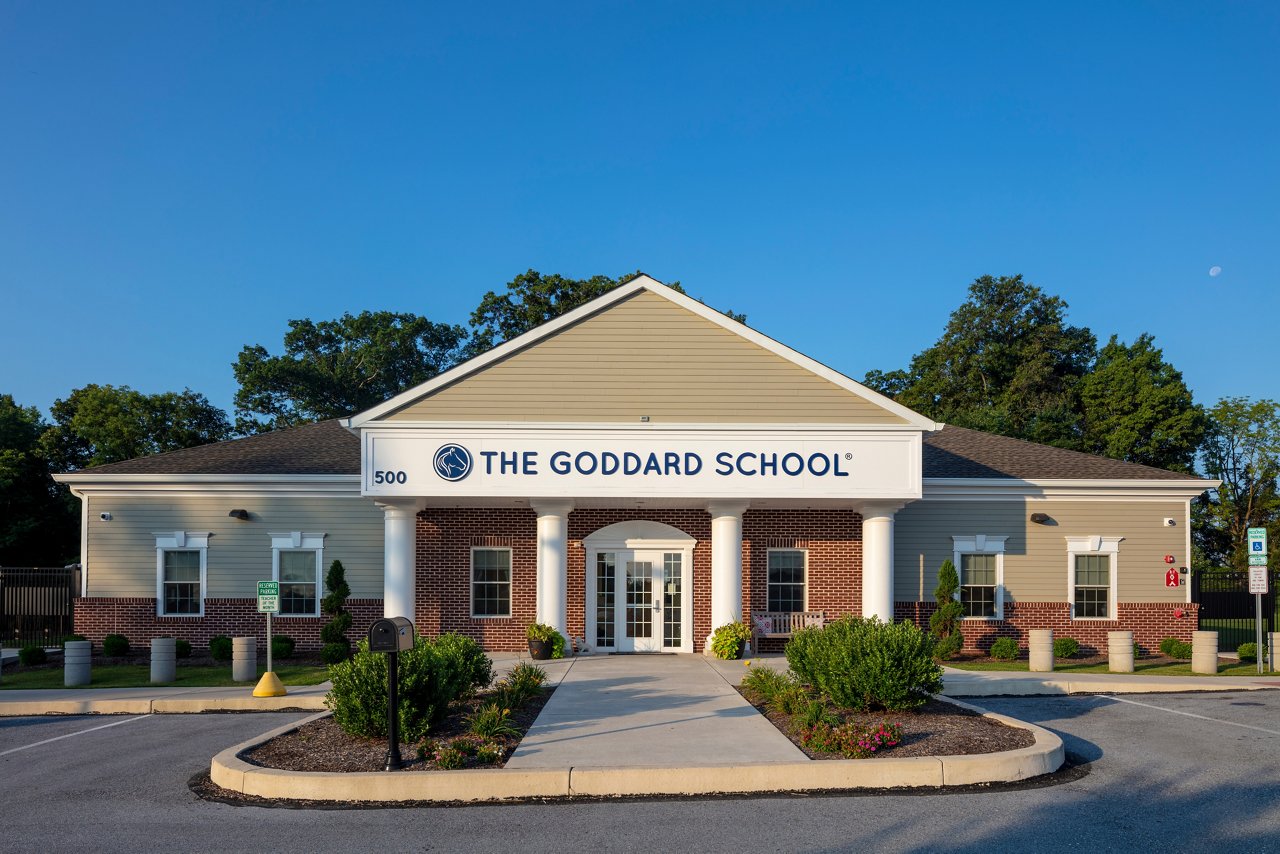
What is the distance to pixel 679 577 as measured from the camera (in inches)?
862

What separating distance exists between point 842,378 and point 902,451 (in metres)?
1.94

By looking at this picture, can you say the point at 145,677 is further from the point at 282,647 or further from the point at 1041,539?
the point at 1041,539

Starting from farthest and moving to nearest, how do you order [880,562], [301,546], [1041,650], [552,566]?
[301,546] < [880,562] < [552,566] < [1041,650]

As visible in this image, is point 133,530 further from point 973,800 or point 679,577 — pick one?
point 973,800

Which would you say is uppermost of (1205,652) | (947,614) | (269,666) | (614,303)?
(614,303)

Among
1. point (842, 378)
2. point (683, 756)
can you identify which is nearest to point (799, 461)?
point (842, 378)

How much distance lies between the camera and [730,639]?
66.5ft

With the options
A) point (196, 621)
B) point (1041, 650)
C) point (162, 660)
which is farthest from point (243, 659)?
point (1041, 650)

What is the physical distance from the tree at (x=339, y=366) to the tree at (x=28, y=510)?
12.1 m

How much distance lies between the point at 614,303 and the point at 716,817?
13456mm

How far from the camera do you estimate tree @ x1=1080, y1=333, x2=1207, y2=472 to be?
4959 centimetres

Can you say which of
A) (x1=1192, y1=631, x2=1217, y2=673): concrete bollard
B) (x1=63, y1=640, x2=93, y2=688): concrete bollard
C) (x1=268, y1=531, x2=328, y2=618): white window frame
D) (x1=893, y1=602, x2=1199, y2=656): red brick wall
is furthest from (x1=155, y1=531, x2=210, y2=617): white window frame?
(x1=1192, y1=631, x2=1217, y2=673): concrete bollard

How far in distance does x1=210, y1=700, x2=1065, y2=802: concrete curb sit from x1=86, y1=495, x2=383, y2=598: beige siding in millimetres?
12929

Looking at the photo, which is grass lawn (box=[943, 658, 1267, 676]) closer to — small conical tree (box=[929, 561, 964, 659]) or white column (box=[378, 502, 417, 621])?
small conical tree (box=[929, 561, 964, 659])
